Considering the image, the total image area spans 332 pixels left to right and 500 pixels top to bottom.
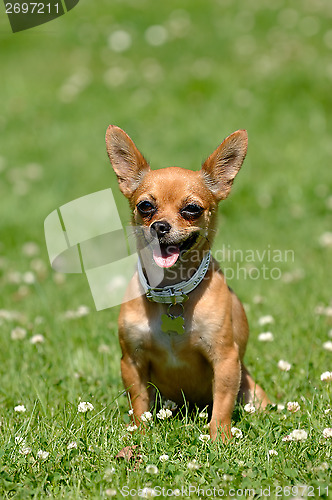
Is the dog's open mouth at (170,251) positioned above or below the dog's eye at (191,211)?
below

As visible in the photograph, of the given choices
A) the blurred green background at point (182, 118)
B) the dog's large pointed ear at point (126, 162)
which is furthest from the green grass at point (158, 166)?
the dog's large pointed ear at point (126, 162)

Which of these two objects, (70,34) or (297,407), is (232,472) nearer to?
(297,407)

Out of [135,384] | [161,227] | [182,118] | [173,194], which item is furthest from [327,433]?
[182,118]

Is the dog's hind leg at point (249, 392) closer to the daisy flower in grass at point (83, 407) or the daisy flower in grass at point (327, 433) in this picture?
the daisy flower in grass at point (327, 433)

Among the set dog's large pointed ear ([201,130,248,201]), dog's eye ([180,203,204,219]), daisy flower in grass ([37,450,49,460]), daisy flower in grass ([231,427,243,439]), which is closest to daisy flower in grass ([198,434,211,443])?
daisy flower in grass ([231,427,243,439])

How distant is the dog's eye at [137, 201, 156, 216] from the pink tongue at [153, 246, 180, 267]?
0.20m

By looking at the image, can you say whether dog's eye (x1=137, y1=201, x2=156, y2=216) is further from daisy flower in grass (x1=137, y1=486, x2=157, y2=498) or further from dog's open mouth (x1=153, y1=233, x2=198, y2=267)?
daisy flower in grass (x1=137, y1=486, x2=157, y2=498)

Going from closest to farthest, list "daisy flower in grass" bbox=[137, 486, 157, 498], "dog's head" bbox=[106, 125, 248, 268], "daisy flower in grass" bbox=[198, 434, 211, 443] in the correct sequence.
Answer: "daisy flower in grass" bbox=[137, 486, 157, 498]
"daisy flower in grass" bbox=[198, 434, 211, 443]
"dog's head" bbox=[106, 125, 248, 268]

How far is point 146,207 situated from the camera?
314 centimetres

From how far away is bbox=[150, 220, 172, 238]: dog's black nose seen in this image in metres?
2.95

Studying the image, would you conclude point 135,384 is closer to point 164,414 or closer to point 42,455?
point 164,414

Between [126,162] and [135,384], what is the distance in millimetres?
1180

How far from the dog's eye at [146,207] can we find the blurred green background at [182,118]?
1.30m

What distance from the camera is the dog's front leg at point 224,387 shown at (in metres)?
3.00
